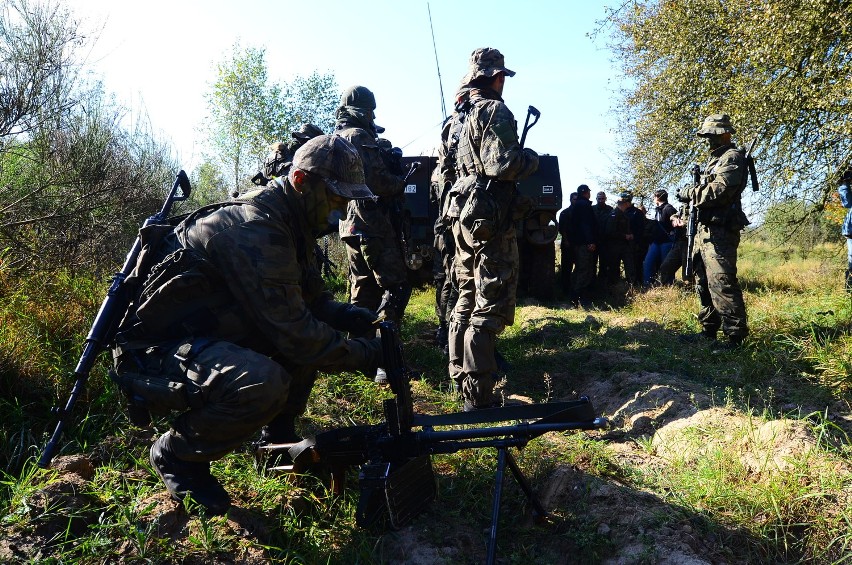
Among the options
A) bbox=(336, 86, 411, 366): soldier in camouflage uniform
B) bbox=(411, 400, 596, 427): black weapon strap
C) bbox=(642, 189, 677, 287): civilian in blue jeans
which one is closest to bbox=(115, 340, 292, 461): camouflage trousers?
bbox=(411, 400, 596, 427): black weapon strap

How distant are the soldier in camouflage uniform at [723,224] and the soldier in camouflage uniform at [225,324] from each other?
3675 millimetres

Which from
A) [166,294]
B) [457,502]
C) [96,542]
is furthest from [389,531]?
[166,294]

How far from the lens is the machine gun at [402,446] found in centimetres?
243

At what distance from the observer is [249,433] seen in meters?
2.45

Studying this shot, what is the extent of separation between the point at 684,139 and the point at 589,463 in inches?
372

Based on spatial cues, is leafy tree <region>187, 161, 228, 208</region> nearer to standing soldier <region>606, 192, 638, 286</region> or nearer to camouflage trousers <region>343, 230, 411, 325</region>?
standing soldier <region>606, 192, 638, 286</region>

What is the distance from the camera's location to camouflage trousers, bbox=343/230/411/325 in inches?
201

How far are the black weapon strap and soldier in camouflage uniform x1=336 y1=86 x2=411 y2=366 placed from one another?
221 cm

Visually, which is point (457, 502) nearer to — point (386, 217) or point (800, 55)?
point (386, 217)

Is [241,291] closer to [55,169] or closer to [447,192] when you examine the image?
[447,192]

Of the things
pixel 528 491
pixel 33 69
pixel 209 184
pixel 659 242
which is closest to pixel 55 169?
pixel 33 69

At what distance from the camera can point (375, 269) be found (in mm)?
5125

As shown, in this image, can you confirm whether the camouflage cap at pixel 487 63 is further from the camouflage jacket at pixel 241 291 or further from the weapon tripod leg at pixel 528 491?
the weapon tripod leg at pixel 528 491

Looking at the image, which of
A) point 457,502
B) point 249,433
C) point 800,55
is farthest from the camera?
point 800,55
